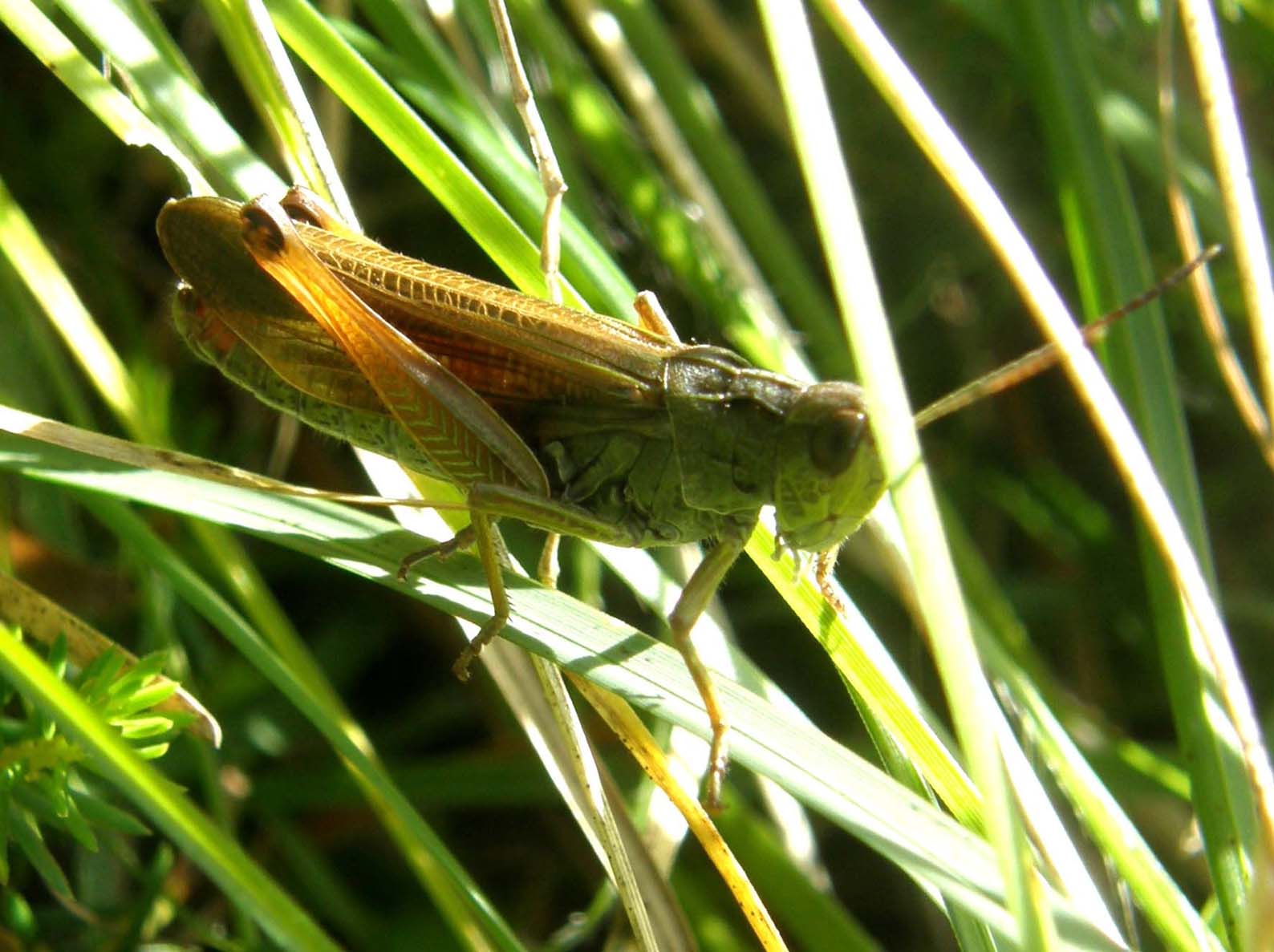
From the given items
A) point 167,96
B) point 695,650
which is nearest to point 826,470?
point 695,650

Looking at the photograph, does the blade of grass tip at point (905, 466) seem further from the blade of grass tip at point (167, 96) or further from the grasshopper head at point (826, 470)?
the blade of grass tip at point (167, 96)

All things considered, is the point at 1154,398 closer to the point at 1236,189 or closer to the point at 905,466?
the point at 1236,189

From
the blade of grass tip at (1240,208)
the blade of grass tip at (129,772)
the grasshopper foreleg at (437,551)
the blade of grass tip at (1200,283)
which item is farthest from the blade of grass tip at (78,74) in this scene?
the blade of grass tip at (1200,283)

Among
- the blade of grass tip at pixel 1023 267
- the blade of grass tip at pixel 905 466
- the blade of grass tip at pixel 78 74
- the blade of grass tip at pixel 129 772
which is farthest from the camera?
the blade of grass tip at pixel 78 74

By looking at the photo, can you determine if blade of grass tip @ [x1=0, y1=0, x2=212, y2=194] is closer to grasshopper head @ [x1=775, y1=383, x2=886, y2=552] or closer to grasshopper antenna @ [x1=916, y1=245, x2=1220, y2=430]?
grasshopper head @ [x1=775, y1=383, x2=886, y2=552]

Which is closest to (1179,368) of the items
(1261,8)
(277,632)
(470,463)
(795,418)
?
(1261,8)

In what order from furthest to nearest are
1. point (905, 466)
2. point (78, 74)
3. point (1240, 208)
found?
point (78, 74) < point (1240, 208) < point (905, 466)
